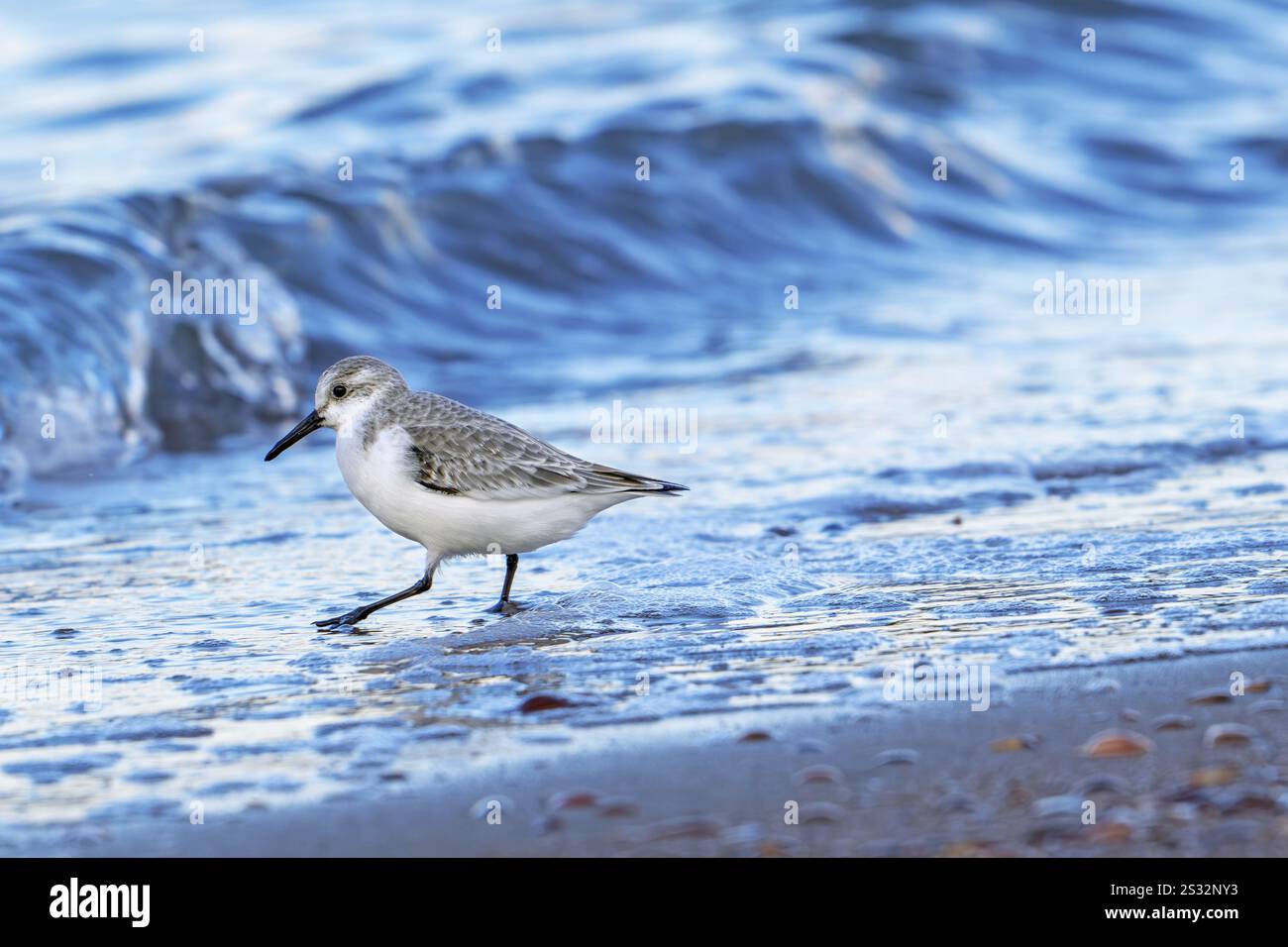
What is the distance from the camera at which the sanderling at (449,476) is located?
502 cm

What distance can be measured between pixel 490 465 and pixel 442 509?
21 centimetres

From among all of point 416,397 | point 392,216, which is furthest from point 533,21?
point 416,397

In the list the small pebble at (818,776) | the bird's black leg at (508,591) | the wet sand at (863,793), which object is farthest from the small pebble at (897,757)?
the bird's black leg at (508,591)

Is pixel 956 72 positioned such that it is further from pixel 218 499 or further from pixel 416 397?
pixel 416 397

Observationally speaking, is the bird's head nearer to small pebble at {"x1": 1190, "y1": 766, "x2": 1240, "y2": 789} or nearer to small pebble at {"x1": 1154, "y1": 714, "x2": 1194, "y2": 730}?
small pebble at {"x1": 1154, "y1": 714, "x2": 1194, "y2": 730}

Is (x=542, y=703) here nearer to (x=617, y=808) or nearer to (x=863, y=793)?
(x=617, y=808)

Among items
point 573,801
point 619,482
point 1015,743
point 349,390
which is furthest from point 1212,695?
point 349,390

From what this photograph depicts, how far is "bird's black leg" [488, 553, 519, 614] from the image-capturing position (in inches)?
203

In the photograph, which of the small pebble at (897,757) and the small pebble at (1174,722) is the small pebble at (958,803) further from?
the small pebble at (1174,722)

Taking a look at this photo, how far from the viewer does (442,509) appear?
5.01 meters

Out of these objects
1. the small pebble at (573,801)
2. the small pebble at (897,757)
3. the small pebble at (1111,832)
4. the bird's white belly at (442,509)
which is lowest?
the small pebble at (1111,832)

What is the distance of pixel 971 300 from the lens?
1102cm

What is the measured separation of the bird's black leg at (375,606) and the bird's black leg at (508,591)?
22cm

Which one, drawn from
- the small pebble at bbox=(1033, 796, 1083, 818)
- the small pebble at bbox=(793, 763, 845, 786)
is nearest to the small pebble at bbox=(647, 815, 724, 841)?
the small pebble at bbox=(793, 763, 845, 786)
